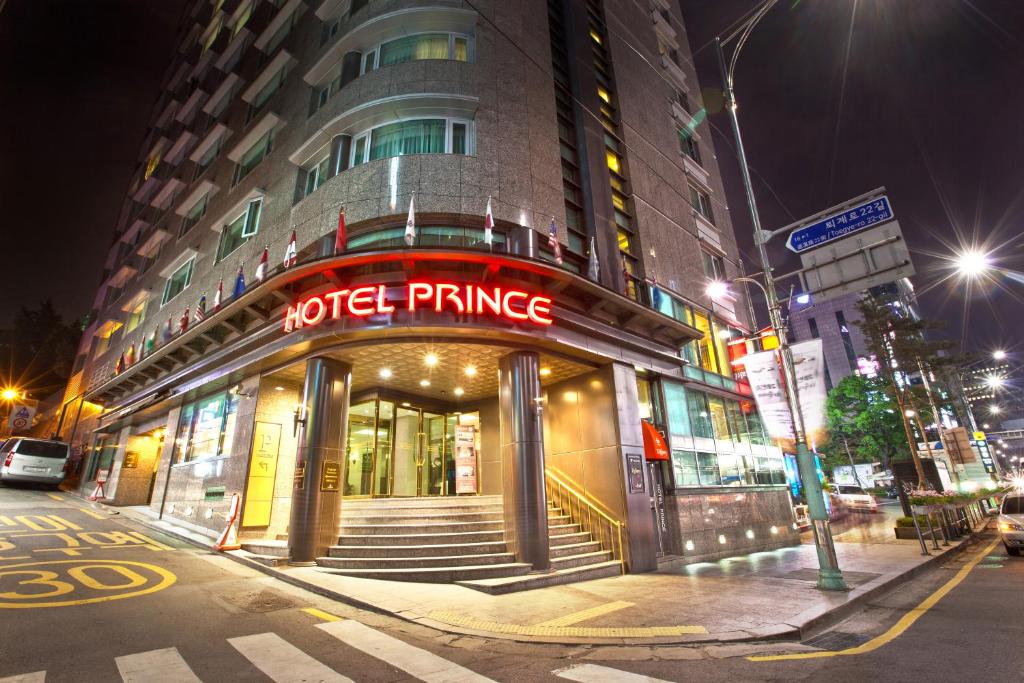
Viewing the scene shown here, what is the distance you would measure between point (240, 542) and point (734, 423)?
1818cm

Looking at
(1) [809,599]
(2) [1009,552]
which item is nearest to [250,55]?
(1) [809,599]

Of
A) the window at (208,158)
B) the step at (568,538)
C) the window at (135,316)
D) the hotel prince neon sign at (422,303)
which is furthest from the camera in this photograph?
the window at (135,316)

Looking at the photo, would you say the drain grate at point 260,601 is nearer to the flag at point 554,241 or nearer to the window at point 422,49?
the flag at point 554,241

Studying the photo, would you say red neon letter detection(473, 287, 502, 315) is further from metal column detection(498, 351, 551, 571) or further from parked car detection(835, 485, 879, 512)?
parked car detection(835, 485, 879, 512)

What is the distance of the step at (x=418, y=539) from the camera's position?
10898 millimetres

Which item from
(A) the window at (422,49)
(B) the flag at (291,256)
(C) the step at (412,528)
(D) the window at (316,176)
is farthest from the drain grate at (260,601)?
(A) the window at (422,49)

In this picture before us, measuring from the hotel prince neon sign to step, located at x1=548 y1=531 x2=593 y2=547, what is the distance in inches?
229

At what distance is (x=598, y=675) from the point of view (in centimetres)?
478

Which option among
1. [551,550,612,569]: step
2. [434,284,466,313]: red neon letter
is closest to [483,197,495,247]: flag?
[434,284,466,313]: red neon letter

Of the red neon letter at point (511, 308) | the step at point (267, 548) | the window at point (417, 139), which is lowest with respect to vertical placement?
the step at point (267, 548)

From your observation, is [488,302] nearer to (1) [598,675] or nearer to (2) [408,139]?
(2) [408,139]

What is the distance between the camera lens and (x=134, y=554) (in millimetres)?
10523

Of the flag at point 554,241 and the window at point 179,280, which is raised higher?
the window at point 179,280

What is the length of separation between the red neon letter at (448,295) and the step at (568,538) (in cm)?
648
